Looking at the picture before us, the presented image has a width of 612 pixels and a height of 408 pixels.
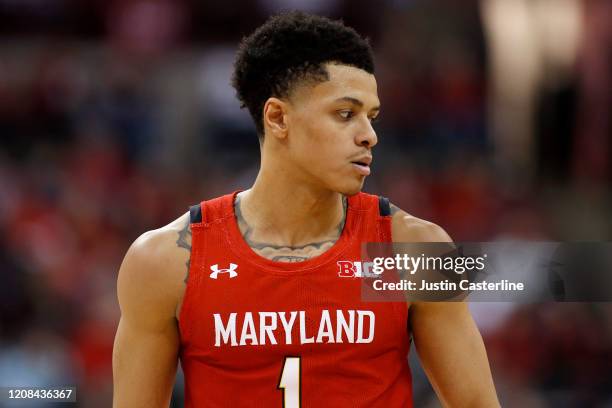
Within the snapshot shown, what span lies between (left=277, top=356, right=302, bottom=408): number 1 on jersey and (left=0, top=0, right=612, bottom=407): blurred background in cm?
474

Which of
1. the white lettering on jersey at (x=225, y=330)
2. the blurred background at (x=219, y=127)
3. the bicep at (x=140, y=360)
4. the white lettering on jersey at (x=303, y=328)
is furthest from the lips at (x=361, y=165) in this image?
the blurred background at (x=219, y=127)

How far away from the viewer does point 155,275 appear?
3512mm

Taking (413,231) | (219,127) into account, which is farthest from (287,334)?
(219,127)

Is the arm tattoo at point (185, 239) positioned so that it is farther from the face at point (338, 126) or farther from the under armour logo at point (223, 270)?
the face at point (338, 126)

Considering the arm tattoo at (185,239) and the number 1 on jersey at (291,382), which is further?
the arm tattoo at (185,239)

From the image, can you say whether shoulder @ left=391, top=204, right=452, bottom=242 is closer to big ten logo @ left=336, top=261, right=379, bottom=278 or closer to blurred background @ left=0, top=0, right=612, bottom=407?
big ten logo @ left=336, top=261, right=379, bottom=278

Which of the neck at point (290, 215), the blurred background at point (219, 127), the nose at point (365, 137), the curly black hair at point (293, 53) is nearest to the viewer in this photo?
the nose at point (365, 137)

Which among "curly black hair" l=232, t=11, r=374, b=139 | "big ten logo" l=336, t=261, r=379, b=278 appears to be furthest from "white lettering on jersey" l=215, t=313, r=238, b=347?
"curly black hair" l=232, t=11, r=374, b=139

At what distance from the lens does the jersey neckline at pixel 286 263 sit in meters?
3.53

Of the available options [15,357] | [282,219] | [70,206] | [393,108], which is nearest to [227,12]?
[393,108]

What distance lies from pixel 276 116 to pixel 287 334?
767 mm

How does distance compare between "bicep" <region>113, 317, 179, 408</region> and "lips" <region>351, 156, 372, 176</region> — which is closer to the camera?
"lips" <region>351, 156, 372, 176</region>

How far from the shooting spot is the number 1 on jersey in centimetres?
342

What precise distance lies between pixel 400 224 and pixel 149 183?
685 cm
